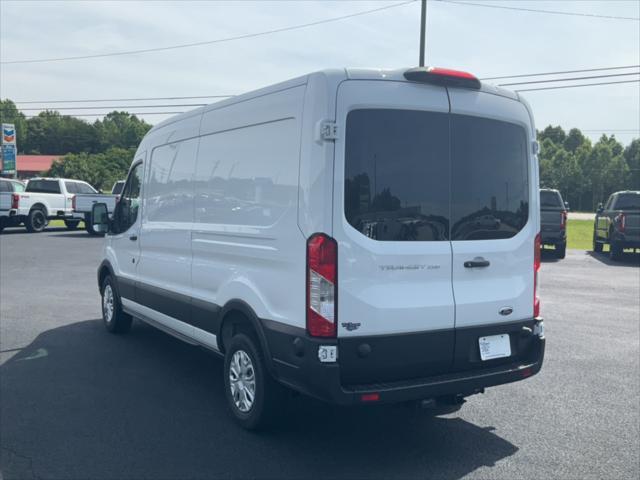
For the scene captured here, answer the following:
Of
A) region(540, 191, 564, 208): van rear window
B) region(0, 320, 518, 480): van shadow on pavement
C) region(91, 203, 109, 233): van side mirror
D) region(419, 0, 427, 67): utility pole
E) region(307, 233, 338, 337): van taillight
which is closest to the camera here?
region(307, 233, 338, 337): van taillight

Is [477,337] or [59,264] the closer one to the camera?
[477,337]

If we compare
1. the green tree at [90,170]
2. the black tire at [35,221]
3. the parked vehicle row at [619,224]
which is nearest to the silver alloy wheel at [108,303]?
the parked vehicle row at [619,224]

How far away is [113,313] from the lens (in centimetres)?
781

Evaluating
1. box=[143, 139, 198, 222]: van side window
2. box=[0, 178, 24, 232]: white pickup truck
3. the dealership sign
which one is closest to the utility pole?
box=[0, 178, 24, 232]: white pickup truck

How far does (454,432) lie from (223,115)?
3022mm

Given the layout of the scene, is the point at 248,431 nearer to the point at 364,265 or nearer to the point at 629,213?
the point at 364,265

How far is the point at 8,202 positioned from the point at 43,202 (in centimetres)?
138

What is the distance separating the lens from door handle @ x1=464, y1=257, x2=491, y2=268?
4429 mm

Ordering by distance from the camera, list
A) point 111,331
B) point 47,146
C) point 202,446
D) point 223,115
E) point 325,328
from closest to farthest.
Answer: point 325,328 < point 202,446 < point 223,115 < point 111,331 < point 47,146

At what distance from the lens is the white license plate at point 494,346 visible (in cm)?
449

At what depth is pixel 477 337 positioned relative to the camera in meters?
4.46

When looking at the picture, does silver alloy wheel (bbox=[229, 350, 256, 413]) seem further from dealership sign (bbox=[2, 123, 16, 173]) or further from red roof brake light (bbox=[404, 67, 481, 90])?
dealership sign (bbox=[2, 123, 16, 173])

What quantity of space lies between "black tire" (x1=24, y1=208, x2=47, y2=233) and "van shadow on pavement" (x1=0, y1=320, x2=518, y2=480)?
787 inches

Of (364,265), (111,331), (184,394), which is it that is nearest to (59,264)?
(111,331)
